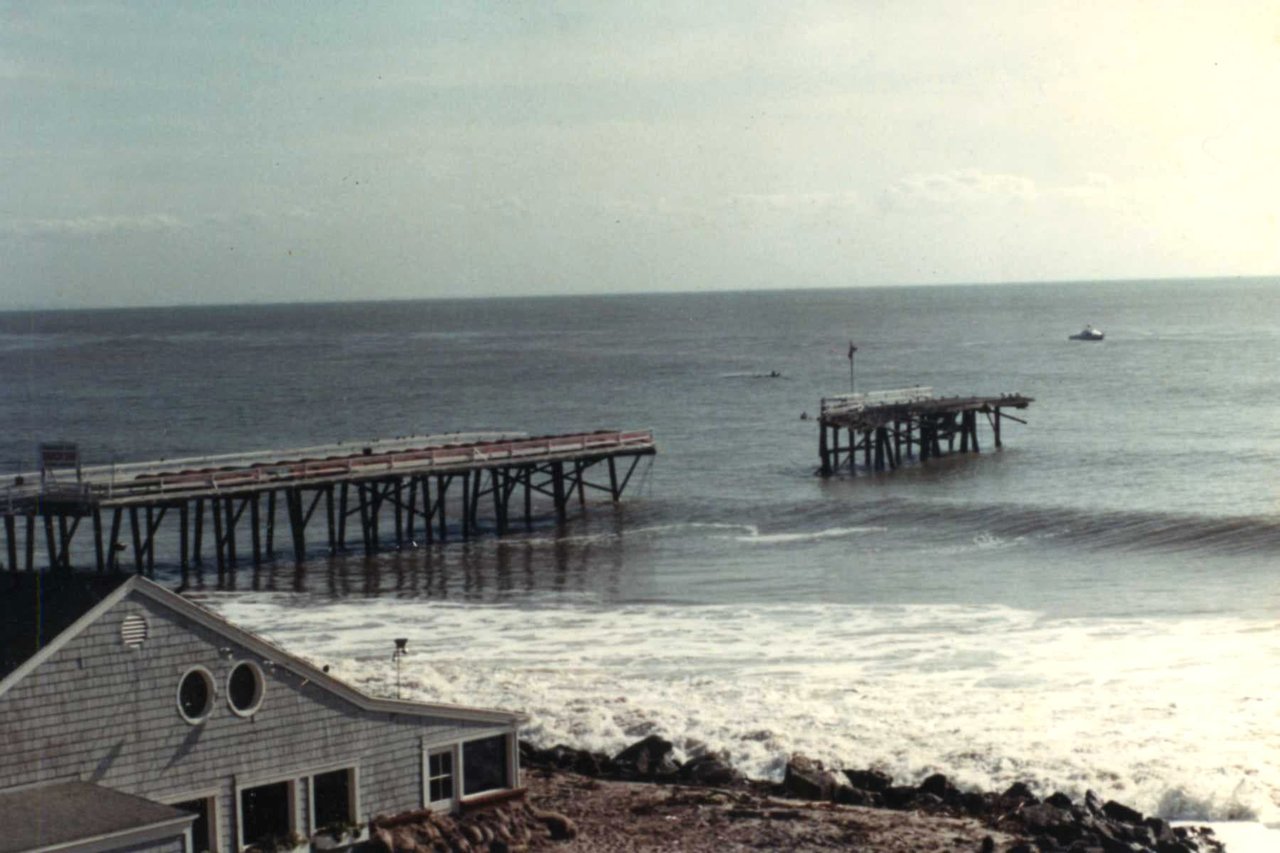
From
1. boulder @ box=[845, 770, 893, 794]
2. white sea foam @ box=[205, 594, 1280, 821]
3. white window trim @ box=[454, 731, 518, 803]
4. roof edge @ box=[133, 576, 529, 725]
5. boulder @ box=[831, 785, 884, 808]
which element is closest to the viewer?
roof edge @ box=[133, 576, 529, 725]

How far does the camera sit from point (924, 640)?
37438mm

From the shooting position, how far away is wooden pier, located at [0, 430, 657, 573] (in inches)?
1823

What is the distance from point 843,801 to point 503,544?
31.6 m

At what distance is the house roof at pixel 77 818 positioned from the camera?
17.4 m

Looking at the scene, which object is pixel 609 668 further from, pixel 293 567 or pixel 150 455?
pixel 150 455

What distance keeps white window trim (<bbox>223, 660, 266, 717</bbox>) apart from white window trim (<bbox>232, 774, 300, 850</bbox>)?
716 millimetres

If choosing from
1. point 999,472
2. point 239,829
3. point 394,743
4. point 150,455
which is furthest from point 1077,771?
point 150,455

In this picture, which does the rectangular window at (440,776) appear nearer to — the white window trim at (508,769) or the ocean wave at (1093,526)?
the white window trim at (508,769)

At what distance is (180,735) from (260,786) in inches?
45.3

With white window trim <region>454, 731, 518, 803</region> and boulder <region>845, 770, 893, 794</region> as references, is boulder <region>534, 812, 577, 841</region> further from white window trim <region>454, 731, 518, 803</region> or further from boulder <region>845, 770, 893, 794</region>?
boulder <region>845, 770, 893, 794</region>

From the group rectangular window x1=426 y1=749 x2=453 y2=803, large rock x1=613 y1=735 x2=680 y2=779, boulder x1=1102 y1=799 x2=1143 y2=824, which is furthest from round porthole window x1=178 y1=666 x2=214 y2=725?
boulder x1=1102 y1=799 x2=1143 y2=824

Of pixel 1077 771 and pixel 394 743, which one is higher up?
pixel 394 743

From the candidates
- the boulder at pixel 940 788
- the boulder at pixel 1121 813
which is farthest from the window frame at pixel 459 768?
the boulder at pixel 1121 813

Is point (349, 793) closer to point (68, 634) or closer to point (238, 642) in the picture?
point (238, 642)
